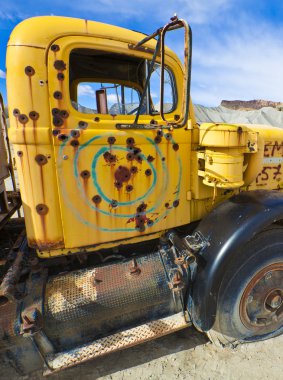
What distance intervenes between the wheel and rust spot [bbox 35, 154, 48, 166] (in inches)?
65.3

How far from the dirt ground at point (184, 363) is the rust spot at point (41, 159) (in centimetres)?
175

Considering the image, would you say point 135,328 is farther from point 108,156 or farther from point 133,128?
point 133,128

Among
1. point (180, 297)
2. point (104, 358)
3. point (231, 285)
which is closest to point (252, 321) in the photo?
point (231, 285)

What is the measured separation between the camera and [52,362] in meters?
1.76

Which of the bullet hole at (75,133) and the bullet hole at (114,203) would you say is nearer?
the bullet hole at (75,133)

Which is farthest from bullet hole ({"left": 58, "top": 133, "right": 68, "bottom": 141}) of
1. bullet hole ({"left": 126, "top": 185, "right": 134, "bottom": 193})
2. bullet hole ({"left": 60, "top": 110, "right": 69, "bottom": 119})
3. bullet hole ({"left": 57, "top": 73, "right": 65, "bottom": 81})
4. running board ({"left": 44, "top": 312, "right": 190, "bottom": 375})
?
running board ({"left": 44, "top": 312, "right": 190, "bottom": 375})

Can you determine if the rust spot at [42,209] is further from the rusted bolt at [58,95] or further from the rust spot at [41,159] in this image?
the rusted bolt at [58,95]

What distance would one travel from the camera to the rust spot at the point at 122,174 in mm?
1878

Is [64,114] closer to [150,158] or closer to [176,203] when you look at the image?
[150,158]

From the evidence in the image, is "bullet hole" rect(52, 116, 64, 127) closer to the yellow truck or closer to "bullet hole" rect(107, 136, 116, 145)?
the yellow truck

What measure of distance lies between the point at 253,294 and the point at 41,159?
2071 millimetres

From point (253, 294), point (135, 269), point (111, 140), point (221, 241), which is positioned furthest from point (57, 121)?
point (253, 294)

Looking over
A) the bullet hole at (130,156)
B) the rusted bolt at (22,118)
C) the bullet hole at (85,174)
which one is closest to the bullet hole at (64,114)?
the rusted bolt at (22,118)

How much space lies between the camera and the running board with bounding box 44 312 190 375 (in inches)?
69.3
